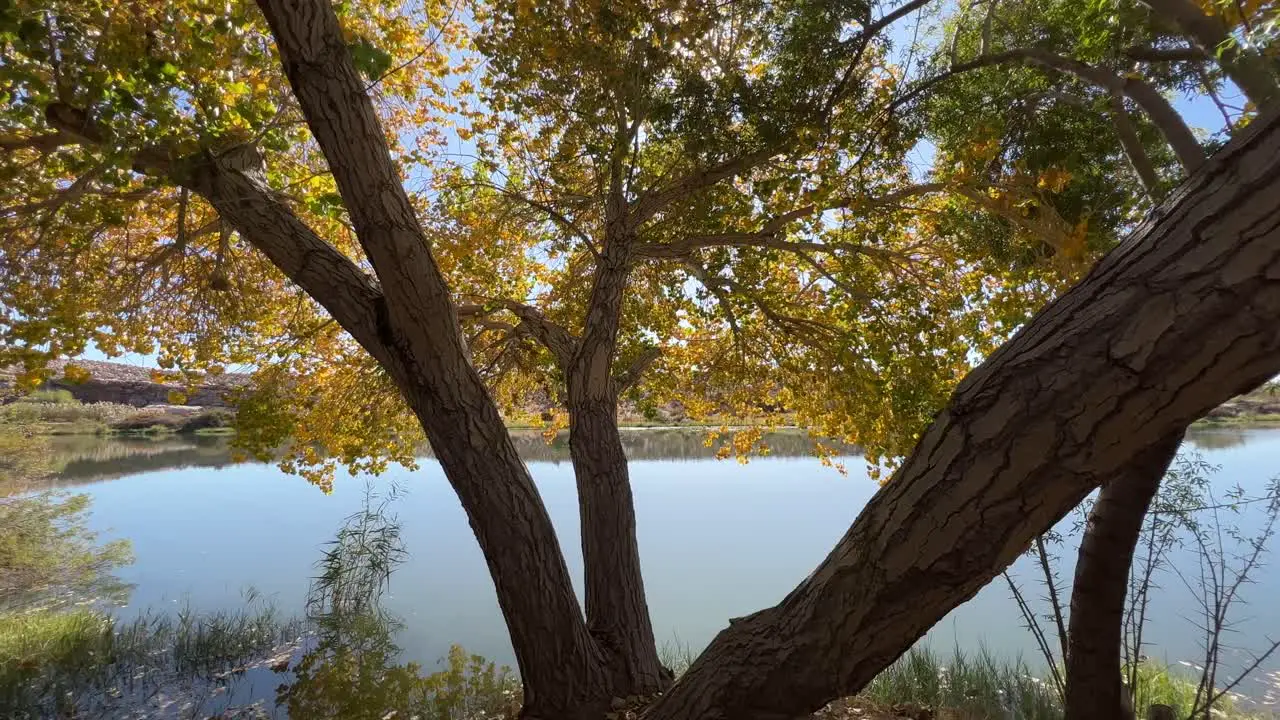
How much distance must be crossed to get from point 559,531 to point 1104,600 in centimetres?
938

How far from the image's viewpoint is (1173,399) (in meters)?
1.19

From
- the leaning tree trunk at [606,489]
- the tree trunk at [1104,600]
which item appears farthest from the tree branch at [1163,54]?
the leaning tree trunk at [606,489]

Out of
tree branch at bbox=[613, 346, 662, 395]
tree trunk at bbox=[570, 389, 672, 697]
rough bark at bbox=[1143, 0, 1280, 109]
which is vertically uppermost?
rough bark at bbox=[1143, 0, 1280, 109]

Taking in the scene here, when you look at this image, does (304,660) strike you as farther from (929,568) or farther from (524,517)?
(929,568)

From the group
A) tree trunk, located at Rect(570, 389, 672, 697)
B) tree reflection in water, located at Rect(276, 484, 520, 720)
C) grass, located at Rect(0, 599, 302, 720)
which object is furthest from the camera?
grass, located at Rect(0, 599, 302, 720)

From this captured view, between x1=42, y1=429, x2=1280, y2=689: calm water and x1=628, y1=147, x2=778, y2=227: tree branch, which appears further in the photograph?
x1=42, y1=429, x2=1280, y2=689: calm water

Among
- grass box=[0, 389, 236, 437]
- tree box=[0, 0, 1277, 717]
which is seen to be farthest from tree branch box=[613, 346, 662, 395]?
grass box=[0, 389, 236, 437]

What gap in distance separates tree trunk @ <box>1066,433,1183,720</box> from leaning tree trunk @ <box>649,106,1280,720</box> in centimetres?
145

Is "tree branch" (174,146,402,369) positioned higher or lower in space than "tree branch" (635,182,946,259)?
lower

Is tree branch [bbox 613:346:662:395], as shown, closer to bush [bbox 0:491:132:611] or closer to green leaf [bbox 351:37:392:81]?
green leaf [bbox 351:37:392:81]

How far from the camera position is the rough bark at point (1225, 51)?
2.10m

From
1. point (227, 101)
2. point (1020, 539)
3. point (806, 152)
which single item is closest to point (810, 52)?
point (806, 152)

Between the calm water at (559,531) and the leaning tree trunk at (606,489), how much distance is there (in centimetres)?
345

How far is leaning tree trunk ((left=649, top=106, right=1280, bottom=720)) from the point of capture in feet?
3.69
